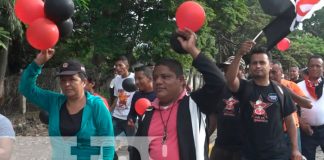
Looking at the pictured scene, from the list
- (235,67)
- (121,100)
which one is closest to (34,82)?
(235,67)

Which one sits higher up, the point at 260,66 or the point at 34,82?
the point at 260,66

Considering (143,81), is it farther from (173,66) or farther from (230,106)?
(173,66)

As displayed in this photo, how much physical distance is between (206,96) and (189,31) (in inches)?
20.5

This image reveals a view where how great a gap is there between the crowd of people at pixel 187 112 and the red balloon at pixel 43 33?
172 mm

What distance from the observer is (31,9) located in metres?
3.62

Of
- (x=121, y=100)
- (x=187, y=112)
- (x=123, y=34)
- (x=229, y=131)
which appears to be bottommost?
(x=229, y=131)

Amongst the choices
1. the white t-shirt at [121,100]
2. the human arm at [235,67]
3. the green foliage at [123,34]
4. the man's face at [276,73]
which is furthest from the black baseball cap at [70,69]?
the green foliage at [123,34]

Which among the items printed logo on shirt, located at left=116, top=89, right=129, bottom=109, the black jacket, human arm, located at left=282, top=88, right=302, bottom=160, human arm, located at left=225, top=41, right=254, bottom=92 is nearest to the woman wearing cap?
the black jacket

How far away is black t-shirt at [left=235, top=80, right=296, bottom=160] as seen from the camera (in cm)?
425

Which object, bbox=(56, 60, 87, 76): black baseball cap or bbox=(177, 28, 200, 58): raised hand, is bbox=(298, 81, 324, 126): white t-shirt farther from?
bbox=(56, 60, 87, 76): black baseball cap

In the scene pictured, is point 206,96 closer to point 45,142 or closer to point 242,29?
point 45,142

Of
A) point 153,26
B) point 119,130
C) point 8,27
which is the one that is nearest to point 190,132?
point 119,130

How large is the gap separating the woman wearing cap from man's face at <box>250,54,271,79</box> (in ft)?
5.05

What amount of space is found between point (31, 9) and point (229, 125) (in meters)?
2.48
